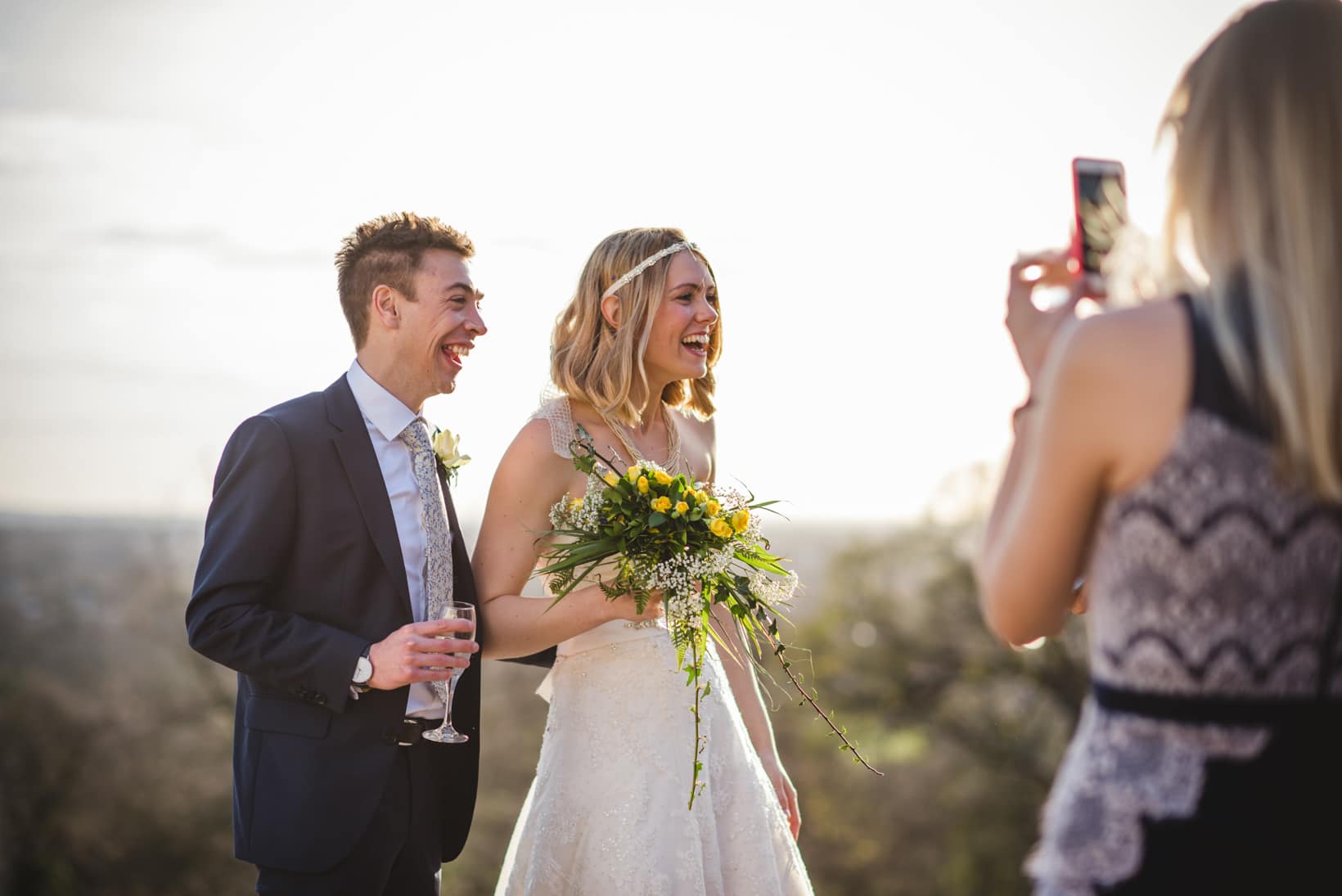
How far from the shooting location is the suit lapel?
3547mm

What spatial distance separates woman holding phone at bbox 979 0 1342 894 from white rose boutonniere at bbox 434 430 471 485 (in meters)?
2.66

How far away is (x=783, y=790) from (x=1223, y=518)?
9.75 feet

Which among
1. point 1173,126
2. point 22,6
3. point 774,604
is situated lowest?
point 774,604

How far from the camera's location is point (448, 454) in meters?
4.02

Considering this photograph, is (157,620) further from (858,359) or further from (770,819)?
(858,359)

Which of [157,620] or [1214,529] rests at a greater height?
[1214,529]

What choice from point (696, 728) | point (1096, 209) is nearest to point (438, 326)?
point (696, 728)

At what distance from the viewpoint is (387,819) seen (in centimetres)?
347

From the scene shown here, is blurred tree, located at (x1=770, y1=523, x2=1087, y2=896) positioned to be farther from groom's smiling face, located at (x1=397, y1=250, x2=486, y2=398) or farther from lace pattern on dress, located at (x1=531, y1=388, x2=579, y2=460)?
groom's smiling face, located at (x1=397, y1=250, x2=486, y2=398)

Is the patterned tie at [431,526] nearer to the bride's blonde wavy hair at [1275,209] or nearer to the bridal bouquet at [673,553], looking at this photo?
the bridal bouquet at [673,553]

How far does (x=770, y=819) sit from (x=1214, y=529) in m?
2.76

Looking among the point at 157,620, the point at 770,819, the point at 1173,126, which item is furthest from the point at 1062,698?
the point at 1173,126

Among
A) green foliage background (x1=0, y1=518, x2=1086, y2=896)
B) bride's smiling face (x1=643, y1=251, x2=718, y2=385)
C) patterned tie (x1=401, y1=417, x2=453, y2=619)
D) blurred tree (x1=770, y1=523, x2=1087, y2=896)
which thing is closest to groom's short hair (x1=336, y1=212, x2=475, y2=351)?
patterned tie (x1=401, y1=417, x2=453, y2=619)

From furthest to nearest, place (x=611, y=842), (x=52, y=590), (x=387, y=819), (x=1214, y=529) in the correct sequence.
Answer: (x=52, y=590) → (x=611, y=842) → (x=387, y=819) → (x=1214, y=529)
